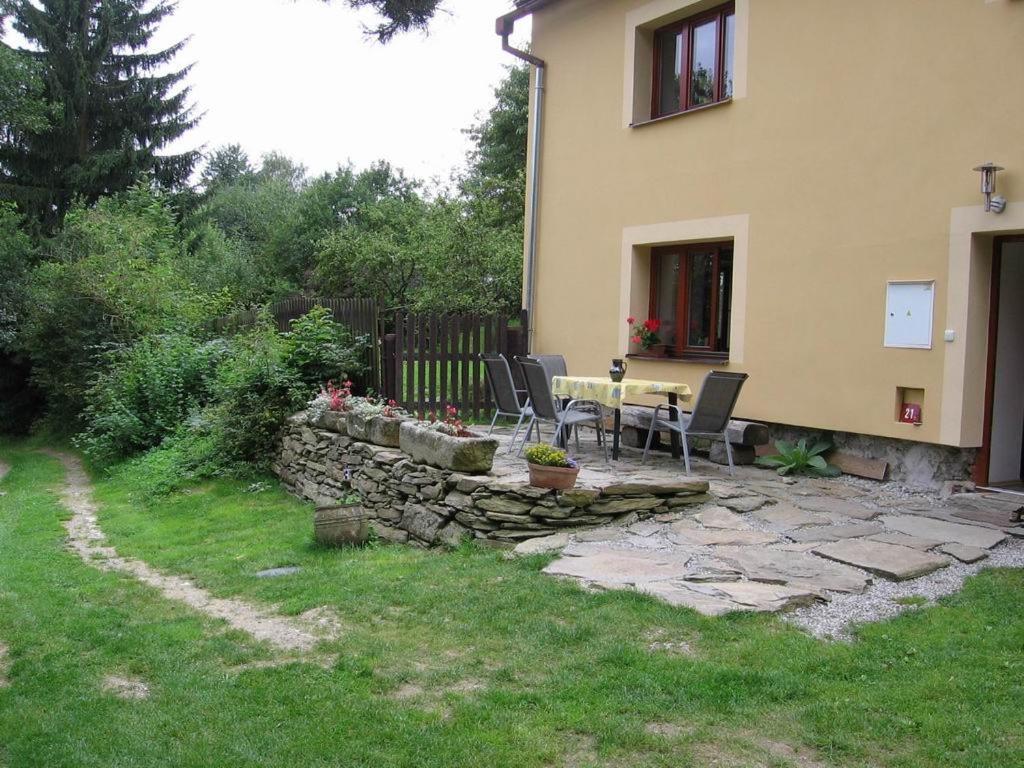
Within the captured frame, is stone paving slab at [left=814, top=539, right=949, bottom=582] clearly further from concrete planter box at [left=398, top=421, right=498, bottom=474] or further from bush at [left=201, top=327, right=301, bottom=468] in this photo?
bush at [left=201, top=327, right=301, bottom=468]

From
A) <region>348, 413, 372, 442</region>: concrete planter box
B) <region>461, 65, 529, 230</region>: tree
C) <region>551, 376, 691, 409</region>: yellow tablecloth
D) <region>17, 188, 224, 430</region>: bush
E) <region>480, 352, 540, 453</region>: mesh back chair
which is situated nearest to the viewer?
<region>551, 376, 691, 409</region>: yellow tablecloth

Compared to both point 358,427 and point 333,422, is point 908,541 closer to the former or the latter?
point 358,427

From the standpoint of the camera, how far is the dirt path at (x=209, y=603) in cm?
454

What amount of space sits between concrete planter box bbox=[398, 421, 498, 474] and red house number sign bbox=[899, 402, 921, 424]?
339cm

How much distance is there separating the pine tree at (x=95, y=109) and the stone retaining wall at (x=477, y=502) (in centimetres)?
2004

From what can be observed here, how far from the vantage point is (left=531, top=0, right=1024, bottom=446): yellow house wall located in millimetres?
6809

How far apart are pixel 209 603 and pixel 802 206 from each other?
19.7 ft

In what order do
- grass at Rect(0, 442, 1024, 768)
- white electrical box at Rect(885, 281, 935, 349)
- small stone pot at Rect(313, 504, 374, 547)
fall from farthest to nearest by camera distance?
white electrical box at Rect(885, 281, 935, 349), small stone pot at Rect(313, 504, 374, 547), grass at Rect(0, 442, 1024, 768)

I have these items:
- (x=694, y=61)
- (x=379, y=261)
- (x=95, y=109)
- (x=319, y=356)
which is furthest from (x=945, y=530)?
(x=95, y=109)

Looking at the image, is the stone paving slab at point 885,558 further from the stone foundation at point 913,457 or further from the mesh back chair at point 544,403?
the mesh back chair at point 544,403

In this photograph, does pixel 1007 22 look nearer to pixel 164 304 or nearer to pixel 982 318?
pixel 982 318

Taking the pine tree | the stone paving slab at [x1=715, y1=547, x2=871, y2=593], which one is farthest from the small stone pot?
the pine tree

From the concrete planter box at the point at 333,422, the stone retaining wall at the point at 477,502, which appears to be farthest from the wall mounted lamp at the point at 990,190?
the concrete planter box at the point at 333,422

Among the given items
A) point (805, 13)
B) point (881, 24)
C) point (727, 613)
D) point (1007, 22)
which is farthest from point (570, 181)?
point (727, 613)
